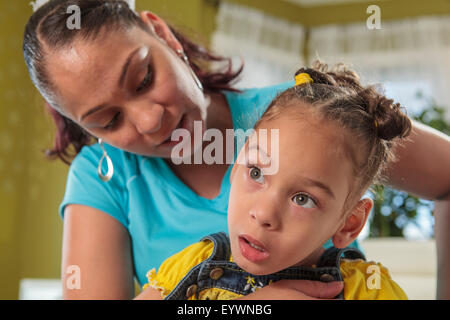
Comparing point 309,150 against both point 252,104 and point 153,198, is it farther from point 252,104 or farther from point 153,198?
point 153,198

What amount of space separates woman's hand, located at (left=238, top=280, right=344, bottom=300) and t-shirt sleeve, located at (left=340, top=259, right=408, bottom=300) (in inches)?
0.6

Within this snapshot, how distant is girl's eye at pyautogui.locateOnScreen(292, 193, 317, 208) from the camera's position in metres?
0.36

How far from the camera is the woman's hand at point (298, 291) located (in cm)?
39

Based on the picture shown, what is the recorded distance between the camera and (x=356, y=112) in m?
0.40

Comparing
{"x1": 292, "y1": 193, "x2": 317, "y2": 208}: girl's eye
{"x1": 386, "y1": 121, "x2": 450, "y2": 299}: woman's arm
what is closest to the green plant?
{"x1": 386, "y1": 121, "x2": 450, "y2": 299}: woman's arm

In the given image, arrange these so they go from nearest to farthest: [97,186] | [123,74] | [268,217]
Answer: [268,217] < [123,74] < [97,186]

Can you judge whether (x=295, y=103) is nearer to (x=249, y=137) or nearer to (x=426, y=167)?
(x=249, y=137)

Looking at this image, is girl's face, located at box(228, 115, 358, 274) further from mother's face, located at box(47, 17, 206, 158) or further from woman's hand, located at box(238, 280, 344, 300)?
mother's face, located at box(47, 17, 206, 158)

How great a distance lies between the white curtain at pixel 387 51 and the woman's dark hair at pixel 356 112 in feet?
0.06

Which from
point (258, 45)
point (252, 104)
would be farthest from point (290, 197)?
point (258, 45)

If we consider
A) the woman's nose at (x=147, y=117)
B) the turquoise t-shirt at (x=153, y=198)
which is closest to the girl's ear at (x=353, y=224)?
the turquoise t-shirt at (x=153, y=198)

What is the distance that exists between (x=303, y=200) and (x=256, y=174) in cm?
4

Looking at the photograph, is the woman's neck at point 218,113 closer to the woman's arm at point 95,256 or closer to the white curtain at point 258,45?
the white curtain at point 258,45
